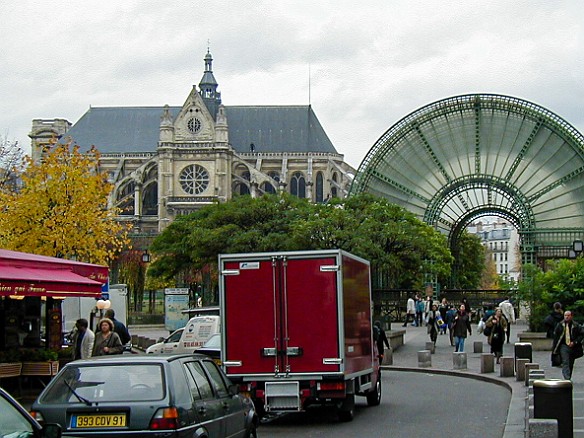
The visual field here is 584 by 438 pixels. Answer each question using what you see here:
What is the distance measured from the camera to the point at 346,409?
16.3 metres

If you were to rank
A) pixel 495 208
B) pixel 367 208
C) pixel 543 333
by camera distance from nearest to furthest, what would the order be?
pixel 543 333 < pixel 367 208 < pixel 495 208

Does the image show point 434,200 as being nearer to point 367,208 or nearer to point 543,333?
point 367,208

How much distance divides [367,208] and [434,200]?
17363mm

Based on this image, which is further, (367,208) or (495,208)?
(495,208)

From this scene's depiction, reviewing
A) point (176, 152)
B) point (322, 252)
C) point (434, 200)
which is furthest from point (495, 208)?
point (176, 152)

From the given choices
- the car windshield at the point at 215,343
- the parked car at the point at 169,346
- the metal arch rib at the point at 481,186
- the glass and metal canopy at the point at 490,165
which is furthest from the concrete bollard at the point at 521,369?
the metal arch rib at the point at 481,186

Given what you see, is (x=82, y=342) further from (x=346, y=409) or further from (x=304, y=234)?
(x=304, y=234)

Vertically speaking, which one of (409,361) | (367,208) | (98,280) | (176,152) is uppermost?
(176,152)

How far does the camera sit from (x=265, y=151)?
413 feet

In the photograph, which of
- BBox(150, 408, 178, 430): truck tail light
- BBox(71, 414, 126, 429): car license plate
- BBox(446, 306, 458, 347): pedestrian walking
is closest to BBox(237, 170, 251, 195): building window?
BBox(446, 306, 458, 347): pedestrian walking

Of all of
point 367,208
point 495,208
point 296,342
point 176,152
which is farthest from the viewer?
point 176,152

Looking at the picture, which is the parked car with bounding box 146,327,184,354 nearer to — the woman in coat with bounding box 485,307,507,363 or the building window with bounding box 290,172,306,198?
the woman in coat with bounding box 485,307,507,363

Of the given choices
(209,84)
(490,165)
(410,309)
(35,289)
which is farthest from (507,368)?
(209,84)

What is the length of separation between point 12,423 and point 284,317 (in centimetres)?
885
